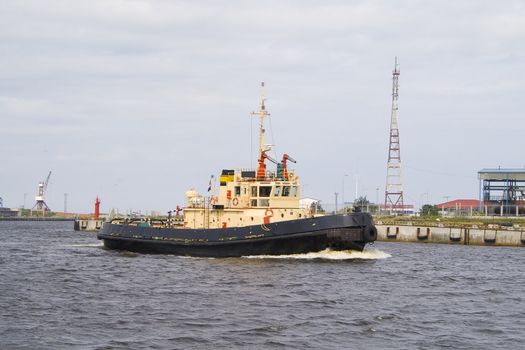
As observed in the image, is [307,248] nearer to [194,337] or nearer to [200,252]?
[200,252]

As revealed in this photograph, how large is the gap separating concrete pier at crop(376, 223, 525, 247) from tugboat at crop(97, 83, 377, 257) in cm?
2842

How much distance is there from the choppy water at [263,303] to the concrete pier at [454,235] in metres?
23.0

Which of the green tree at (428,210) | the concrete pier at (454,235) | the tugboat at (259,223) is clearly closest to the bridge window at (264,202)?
the tugboat at (259,223)

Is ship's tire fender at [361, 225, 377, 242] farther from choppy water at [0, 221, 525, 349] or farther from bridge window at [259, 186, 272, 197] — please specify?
bridge window at [259, 186, 272, 197]

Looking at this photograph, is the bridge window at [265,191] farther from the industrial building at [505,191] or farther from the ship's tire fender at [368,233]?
the industrial building at [505,191]

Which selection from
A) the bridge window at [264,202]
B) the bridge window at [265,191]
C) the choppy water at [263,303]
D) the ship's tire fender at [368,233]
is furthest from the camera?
the bridge window at [264,202]

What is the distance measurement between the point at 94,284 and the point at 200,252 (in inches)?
509

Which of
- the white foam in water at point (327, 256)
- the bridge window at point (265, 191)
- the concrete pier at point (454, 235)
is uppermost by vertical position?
the bridge window at point (265, 191)

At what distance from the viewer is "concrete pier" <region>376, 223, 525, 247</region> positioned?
70688 millimetres

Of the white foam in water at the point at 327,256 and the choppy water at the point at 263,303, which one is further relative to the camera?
the white foam in water at the point at 327,256

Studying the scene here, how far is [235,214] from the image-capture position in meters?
48.2

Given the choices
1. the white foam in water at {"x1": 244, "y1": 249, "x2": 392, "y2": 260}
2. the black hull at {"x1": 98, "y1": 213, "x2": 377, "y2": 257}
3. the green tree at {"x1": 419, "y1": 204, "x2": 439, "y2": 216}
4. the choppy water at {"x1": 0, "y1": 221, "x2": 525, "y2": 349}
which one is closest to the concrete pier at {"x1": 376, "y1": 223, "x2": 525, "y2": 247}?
the choppy water at {"x1": 0, "y1": 221, "x2": 525, "y2": 349}

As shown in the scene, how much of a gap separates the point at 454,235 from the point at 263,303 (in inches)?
1869

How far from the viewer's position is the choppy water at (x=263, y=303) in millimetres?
23375
